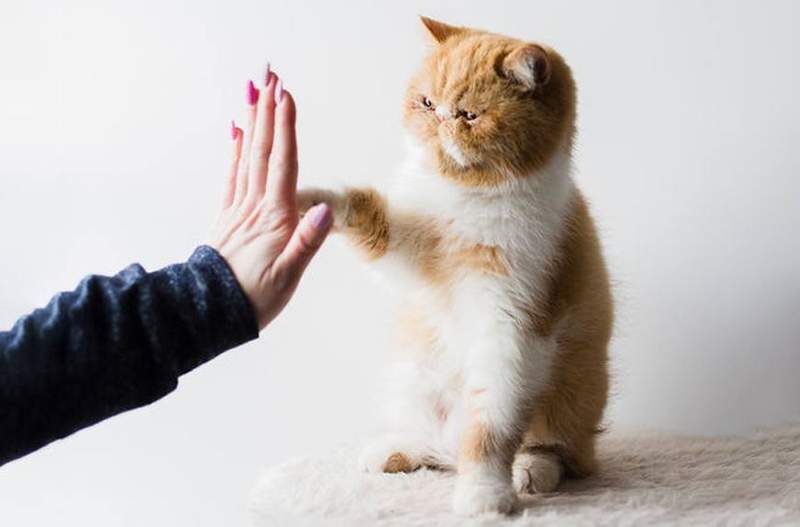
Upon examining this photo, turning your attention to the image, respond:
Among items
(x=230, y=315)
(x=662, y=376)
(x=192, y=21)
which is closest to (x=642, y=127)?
(x=662, y=376)

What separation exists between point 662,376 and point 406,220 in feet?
2.34

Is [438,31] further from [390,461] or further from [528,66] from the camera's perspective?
[390,461]

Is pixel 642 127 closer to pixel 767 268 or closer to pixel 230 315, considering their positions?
pixel 767 268

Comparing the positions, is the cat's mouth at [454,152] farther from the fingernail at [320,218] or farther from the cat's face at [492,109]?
the fingernail at [320,218]

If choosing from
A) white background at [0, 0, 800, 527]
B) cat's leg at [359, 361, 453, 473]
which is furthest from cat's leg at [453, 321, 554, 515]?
white background at [0, 0, 800, 527]

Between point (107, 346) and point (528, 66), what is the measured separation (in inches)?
20.5

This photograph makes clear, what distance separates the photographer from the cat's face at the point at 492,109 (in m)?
1.12

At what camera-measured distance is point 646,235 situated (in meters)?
1.72

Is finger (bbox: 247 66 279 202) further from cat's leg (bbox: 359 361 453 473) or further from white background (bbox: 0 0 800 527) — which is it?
white background (bbox: 0 0 800 527)

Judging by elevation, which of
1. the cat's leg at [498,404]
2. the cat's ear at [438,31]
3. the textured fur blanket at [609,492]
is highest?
the cat's ear at [438,31]

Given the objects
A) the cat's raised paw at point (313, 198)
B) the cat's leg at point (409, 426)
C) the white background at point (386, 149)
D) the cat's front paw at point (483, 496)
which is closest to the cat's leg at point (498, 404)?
the cat's front paw at point (483, 496)

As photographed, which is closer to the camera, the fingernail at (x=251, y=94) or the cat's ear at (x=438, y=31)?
the fingernail at (x=251, y=94)

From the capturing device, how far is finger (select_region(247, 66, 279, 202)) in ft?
3.38

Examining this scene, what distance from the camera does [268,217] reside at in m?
1.00
